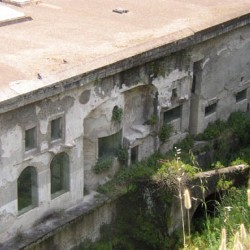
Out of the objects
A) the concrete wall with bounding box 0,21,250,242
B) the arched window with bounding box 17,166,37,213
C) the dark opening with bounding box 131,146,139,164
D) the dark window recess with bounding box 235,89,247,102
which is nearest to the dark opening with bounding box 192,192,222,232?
the concrete wall with bounding box 0,21,250,242

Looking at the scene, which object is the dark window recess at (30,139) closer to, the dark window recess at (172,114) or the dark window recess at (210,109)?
the dark window recess at (172,114)

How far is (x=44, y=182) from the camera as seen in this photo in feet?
39.6

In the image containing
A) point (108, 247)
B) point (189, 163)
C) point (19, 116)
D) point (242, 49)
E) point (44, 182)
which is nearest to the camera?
point (19, 116)

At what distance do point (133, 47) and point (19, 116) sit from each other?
2722mm

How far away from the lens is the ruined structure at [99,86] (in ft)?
38.2

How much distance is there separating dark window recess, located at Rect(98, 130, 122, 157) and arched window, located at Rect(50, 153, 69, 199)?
3.06 feet

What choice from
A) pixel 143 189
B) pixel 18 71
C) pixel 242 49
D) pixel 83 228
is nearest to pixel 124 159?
pixel 143 189

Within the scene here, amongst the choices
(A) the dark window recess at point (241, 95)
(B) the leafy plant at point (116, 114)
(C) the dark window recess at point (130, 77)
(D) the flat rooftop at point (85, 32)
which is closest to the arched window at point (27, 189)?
(D) the flat rooftop at point (85, 32)

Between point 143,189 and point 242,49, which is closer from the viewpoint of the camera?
point 143,189

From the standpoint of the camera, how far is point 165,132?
46.4ft

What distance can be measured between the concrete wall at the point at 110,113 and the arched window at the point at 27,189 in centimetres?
9

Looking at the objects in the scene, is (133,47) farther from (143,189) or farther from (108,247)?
(108,247)

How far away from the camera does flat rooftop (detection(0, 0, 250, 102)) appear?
12.0 meters

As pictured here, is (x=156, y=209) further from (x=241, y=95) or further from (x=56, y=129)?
(x=241, y=95)
